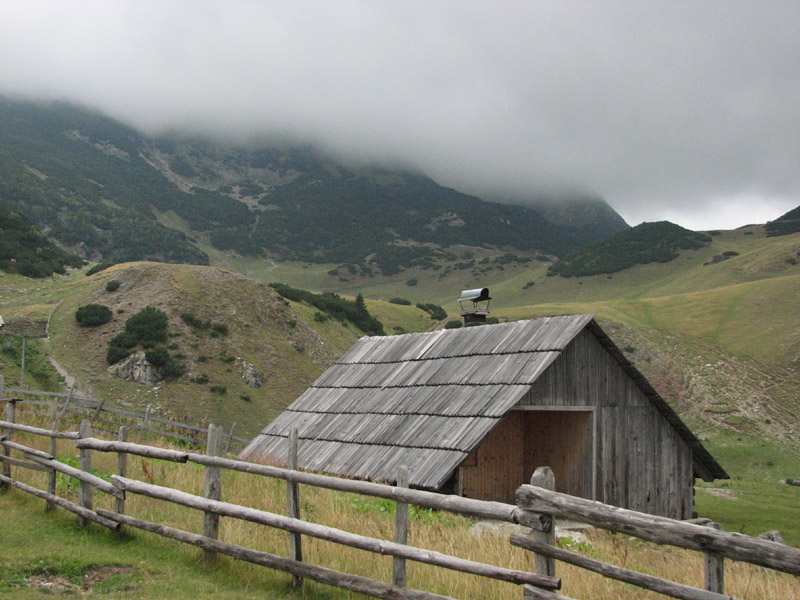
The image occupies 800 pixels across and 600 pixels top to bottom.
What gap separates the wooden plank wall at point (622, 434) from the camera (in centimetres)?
1517

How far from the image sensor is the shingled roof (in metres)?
13.9

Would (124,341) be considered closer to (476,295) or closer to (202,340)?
(202,340)

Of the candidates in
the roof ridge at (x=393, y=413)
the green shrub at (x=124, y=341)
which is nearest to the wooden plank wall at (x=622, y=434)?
the roof ridge at (x=393, y=413)

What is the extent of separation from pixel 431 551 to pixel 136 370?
105ft

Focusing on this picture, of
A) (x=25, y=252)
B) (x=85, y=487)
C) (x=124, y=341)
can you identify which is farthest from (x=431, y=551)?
(x=25, y=252)

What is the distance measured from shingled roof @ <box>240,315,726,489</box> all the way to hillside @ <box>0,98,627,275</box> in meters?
86.1

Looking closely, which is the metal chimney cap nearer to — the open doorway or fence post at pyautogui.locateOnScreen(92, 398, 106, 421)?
the open doorway

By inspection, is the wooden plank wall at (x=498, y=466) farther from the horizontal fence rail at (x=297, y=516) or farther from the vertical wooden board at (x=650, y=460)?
the horizontal fence rail at (x=297, y=516)

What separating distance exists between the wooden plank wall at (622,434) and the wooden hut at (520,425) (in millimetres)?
23

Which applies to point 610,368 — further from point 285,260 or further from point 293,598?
point 285,260

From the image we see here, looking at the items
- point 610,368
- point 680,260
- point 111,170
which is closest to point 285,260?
point 111,170

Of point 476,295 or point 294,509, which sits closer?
point 294,509

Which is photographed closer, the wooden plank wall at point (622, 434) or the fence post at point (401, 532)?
the fence post at point (401, 532)

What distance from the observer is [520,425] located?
1722 cm
